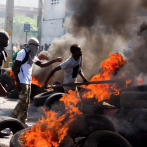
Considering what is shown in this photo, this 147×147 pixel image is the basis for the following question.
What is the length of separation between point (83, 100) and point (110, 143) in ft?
8.01

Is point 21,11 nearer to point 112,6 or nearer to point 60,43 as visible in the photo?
point 60,43

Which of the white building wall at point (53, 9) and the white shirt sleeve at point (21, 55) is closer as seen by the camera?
the white shirt sleeve at point (21, 55)

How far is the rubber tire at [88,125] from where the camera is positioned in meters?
3.43

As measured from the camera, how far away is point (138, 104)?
3.91 meters

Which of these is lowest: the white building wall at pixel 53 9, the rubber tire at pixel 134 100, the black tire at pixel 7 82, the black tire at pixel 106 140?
the black tire at pixel 7 82

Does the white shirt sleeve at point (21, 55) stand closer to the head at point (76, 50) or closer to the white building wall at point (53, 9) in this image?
the head at point (76, 50)

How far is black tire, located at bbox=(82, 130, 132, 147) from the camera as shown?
9.41ft

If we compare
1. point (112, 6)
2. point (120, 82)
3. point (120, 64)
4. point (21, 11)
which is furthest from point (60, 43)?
point (21, 11)

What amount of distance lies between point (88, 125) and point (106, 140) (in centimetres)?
59

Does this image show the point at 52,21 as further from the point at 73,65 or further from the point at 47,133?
the point at 47,133

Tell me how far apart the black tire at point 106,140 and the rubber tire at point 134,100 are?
112cm

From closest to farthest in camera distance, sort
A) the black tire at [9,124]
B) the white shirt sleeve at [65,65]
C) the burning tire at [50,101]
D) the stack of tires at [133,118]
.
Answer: the stack of tires at [133,118], the black tire at [9,124], the white shirt sleeve at [65,65], the burning tire at [50,101]

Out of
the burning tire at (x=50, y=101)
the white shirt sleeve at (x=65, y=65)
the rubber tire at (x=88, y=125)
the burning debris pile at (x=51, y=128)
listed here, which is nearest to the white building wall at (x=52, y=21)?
the burning tire at (x=50, y=101)

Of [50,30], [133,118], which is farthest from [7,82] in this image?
[50,30]
